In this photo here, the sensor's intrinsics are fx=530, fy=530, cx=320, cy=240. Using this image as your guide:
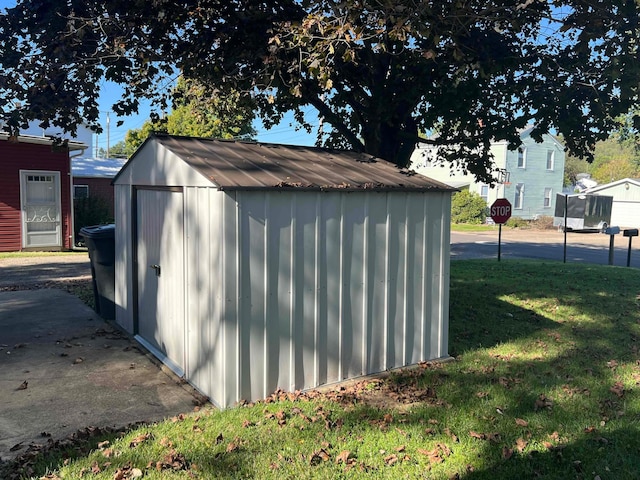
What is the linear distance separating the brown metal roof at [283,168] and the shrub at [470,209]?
3094cm

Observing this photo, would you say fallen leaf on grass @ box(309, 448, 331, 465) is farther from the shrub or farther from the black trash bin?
the shrub

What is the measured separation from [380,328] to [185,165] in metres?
2.62

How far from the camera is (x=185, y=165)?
5.11 metres

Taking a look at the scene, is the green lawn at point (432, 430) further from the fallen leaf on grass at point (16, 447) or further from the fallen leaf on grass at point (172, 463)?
the fallen leaf on grass at point (16, 447)

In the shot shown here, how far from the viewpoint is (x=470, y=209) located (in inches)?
1433

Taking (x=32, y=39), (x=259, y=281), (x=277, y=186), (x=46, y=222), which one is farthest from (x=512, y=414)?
(x=46, y=222)

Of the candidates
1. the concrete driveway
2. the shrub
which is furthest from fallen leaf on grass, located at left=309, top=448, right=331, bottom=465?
the shrub

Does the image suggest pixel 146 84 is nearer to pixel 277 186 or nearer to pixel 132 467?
pixel 277 186

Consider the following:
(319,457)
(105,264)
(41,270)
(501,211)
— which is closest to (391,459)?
(319,457)

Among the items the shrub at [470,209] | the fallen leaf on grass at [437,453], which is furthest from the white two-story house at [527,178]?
the fallen leaf on grass at [437,453]

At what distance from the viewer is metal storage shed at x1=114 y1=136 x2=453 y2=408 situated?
15.3 ft

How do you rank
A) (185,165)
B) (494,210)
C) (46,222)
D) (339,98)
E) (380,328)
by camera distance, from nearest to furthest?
(185,165) < (380,328) < (339,98) < (494,210) < (46,222)

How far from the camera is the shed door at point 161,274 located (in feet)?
17.7

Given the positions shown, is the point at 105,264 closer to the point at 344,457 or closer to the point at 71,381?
the point at 71,381
